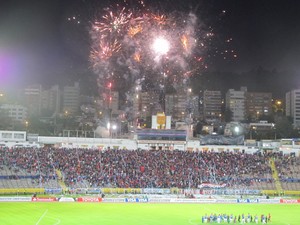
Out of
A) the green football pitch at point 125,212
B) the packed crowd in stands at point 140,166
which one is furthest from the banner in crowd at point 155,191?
the green football pitch at point 125,212

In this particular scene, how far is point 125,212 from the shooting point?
58.2 meters

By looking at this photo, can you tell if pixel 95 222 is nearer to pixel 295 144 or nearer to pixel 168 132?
pixel 168 132

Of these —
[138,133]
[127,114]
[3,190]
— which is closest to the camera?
[3,190]

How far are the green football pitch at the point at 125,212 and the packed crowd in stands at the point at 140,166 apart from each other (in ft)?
47.9

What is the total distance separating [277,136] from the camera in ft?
476

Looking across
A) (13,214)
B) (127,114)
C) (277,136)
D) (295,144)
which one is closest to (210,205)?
(13,214)

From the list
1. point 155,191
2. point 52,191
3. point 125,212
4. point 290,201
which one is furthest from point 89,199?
point 290,201

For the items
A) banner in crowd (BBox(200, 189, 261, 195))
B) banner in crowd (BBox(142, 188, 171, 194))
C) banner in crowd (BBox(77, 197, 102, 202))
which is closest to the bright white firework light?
banner in crowd (BBox(142, 188, 171, 194))

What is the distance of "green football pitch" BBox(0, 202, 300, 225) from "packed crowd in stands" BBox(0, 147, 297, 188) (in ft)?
47.9

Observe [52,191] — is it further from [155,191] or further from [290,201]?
[290,201]

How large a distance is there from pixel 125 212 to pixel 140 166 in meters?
29.0

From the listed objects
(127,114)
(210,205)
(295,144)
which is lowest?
(210,205)

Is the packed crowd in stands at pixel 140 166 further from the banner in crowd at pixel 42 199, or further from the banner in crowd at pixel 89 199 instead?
the banner in crowd at pixel 42 199

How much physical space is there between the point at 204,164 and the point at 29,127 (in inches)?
2970
